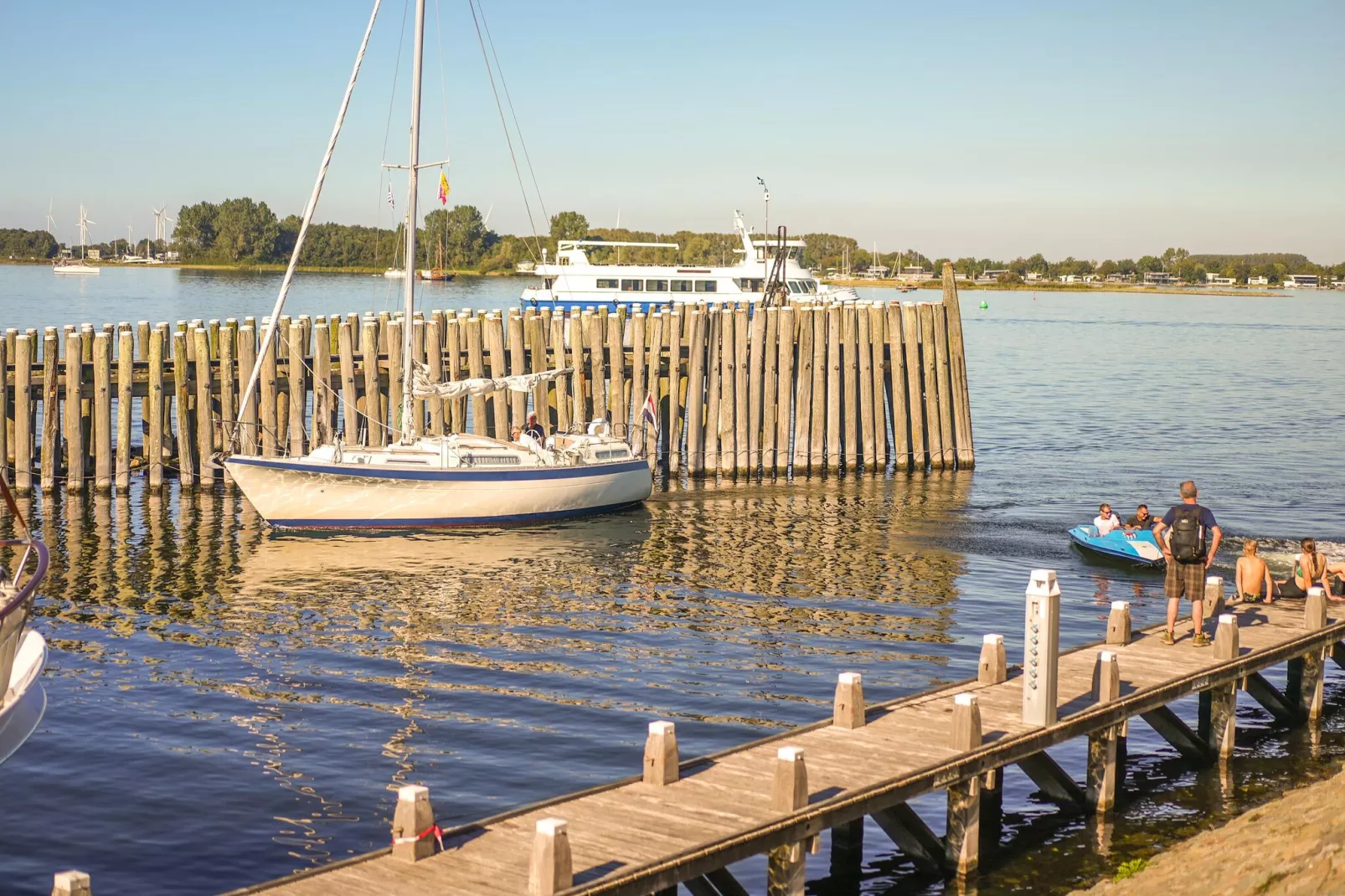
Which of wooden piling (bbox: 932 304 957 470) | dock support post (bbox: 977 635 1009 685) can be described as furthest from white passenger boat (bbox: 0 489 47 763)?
wooden piling (bbox: 932 304 957 470)

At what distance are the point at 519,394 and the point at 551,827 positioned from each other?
2474 cm

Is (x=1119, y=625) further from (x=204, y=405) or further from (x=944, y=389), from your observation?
(x=204, y=405)

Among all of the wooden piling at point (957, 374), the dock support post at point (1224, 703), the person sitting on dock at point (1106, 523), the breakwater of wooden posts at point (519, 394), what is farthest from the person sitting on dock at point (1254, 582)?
the wooden piling at point (957, 374)

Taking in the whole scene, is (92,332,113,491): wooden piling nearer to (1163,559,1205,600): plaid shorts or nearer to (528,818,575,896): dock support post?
(1163,559,1205,600): plaid shorts

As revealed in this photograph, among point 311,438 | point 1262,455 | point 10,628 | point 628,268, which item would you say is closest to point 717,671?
point 10,628

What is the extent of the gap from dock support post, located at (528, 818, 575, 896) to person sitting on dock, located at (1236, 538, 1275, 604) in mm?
14552

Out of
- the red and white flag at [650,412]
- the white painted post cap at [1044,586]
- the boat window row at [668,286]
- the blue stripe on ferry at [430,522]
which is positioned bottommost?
the blue stripe on ferry at [430,522]

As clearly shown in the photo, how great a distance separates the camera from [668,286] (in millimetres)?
71312

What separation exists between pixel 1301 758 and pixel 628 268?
55.0 m

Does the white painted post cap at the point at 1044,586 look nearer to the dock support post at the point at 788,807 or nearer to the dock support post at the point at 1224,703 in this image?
the dock support post at the point at 788,807

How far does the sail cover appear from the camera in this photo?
33125mm

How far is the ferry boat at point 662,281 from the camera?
70.4m

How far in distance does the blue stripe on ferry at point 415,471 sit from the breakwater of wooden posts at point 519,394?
113cm

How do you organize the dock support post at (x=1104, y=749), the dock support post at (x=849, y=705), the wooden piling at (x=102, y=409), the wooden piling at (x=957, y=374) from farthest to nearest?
the wooden piling at (x=957, y=374) → the wooden piling at (x=102, y=409) → the dock support post at (x=1104, y=749) → the dock support post at (x=849, y=705)
